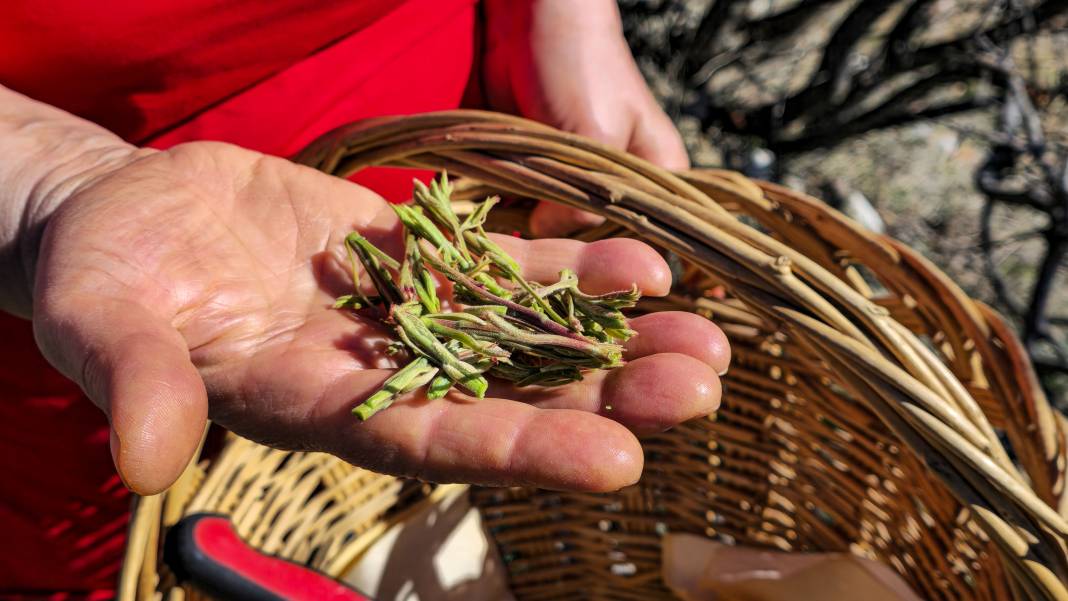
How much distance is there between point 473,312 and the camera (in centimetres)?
95

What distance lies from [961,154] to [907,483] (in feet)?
6.48

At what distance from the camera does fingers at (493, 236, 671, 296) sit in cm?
97

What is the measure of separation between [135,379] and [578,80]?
86 cm

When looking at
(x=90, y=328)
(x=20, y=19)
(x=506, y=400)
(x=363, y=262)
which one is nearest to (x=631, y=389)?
(x=506, y=400)

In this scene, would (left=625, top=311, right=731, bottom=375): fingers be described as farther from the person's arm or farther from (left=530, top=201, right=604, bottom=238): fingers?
(left=530, top=201, right=604, bottom=238): fingers

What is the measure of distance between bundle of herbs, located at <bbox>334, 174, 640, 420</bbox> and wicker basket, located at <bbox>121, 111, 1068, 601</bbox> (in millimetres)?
106

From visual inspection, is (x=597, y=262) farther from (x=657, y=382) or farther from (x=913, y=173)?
(x=913, y=173)

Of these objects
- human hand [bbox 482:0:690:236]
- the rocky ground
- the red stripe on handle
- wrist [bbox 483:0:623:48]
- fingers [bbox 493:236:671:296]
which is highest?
wrist [bbox 483:0:623:48]

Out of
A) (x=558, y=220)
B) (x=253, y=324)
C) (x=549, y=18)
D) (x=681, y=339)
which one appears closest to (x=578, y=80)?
(x=549, y=18)

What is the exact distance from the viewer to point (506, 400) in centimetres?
86

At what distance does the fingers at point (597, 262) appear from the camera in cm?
97

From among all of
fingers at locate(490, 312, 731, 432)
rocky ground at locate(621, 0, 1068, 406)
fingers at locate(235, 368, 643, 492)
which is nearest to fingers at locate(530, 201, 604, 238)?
fingers at locate(490, 312, 731, 432)

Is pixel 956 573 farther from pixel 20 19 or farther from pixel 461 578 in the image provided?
pixel 20 19

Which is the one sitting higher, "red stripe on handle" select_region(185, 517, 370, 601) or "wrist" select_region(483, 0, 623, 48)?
"wrist" select_region(483, 0, 623, 48)
